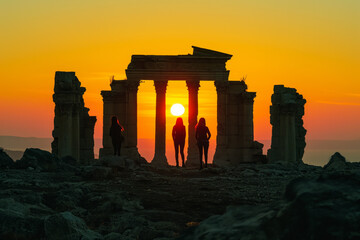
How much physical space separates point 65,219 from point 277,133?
28.8m

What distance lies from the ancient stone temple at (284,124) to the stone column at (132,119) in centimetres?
831

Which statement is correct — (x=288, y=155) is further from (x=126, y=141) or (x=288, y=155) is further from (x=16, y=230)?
(x=16, y=230)

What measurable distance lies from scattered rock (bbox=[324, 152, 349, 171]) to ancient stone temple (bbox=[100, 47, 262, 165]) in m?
8.42

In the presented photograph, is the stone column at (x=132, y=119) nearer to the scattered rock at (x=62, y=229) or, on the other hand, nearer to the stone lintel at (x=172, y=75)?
the stone lintel at (x=172, y=75)

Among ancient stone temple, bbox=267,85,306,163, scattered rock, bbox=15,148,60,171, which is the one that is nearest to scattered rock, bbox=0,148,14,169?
scattered rock, bbox=15,148,60,171

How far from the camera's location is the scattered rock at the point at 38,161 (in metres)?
19.2

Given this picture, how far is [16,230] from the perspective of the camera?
808 centimetres

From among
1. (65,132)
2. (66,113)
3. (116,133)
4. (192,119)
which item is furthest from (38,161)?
(192,119)

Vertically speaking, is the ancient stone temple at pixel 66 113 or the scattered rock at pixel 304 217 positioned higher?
the ancient stone temple at pixel 66 113

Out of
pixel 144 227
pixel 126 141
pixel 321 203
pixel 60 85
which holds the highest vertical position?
pixel 60 85

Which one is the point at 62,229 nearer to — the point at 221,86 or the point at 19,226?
the point at 19,226

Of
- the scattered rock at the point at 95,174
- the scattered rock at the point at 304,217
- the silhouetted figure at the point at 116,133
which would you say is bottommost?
the scattered rock at the point at 304,217

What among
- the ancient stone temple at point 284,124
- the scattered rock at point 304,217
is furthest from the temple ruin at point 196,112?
the scattered rock at point 304,217

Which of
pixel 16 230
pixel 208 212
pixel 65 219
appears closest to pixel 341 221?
pixel 65 219
